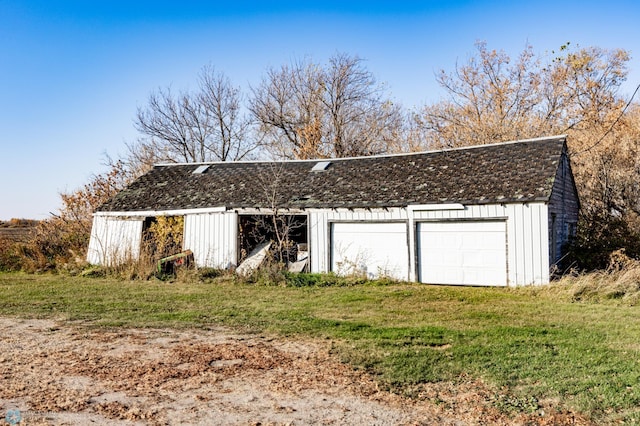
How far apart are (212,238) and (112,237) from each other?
15.8ft

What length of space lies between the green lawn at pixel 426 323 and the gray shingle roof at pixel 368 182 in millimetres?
3025

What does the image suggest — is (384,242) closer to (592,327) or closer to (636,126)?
(592,327)

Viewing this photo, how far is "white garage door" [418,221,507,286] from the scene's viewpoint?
1541 centimetres

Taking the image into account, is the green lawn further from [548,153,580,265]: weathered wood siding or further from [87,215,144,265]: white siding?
[87,215,144,265]: white siding

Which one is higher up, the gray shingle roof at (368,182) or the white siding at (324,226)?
the gray shingle roof at (368,182)

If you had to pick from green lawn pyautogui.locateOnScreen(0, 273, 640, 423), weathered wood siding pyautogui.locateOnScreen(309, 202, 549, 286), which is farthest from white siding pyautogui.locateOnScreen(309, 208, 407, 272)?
green lawn pyautogui.locateOnScreen(0, 273, 640, 423)

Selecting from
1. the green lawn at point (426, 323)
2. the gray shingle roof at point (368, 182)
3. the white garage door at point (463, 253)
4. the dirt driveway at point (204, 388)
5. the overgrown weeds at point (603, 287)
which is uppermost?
the gray shingle roof at point (368, 182)

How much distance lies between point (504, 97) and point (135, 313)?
26.8m

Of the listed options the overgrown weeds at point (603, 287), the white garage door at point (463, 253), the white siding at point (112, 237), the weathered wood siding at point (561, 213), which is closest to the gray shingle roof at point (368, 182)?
the white siding at point (112, 237)

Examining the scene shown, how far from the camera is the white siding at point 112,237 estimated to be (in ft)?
66.9

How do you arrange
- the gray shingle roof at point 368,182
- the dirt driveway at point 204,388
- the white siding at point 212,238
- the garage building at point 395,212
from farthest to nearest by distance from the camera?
the white siding at point 212,238 < the gray shingle roof at point 368,182 < the garage building at point 395,212 < the dirt driveway at point 204,388

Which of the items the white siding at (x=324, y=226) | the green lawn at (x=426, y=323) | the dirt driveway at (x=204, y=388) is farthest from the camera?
the white siding at (x=324, y=226)

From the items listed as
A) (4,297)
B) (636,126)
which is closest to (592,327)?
(4,297)

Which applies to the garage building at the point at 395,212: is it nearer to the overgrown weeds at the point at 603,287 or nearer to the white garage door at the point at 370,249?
the white garage door at the point at 370,249
